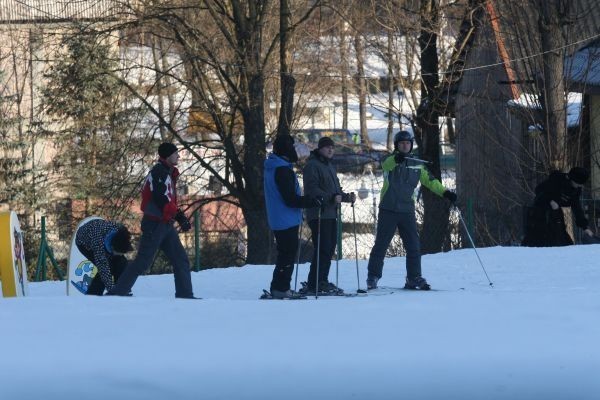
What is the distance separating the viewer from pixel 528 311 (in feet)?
15.9

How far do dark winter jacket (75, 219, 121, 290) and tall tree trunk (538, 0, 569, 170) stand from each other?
10.0 meters

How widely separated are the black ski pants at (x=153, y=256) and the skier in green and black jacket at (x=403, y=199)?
1.90 metres

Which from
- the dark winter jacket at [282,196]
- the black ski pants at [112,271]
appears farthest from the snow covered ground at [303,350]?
the black ski pants at [112,271]

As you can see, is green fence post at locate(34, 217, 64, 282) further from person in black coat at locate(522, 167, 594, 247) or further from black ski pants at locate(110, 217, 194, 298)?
black ski pants at locate(110, 217, 194, 298)

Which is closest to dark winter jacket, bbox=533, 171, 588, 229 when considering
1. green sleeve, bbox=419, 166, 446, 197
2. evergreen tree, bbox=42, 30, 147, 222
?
green sleeve, bbox=419, 166, 446, 197

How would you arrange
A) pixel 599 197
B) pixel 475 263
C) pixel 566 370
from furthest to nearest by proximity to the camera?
pixel 599 197 → pixel 475 263 → pixel 566 370

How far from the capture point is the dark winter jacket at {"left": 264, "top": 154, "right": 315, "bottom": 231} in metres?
10.2

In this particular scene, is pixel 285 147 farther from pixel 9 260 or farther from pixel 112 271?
pixel 9 260

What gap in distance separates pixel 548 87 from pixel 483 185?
6386 millimetres

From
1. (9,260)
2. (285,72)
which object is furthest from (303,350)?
(285,72)

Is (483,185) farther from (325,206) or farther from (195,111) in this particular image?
(325,206)

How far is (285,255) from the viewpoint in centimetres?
1036

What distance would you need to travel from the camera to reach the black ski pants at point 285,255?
10.3m

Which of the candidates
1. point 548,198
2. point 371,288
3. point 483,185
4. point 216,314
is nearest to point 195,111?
point 483,185
